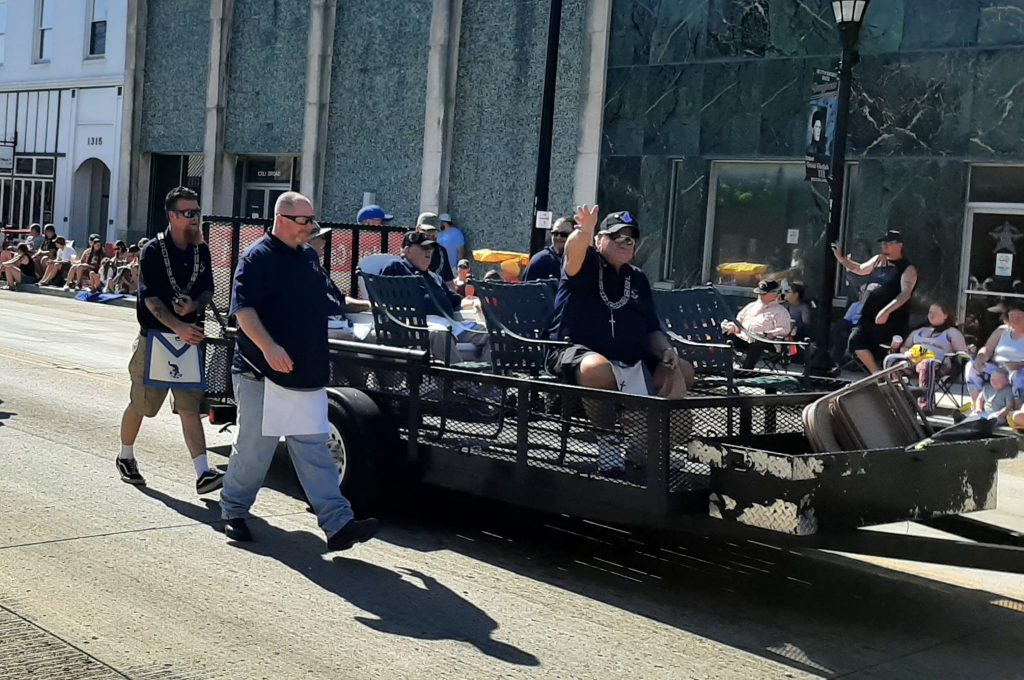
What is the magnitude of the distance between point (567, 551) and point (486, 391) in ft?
3.42

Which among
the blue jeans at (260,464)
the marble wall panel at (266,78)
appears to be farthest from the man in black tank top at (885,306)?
the marble wall panel at (266,78)

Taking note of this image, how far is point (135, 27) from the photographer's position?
33.6m

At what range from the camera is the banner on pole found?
51.1 feet

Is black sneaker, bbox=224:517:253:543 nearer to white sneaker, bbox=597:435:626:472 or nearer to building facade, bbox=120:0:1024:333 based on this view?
white sneaker, bbox=597:435:626:472

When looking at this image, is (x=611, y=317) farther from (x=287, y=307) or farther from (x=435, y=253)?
(x=435, y=253)

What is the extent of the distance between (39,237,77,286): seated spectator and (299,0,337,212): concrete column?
693 centimetres

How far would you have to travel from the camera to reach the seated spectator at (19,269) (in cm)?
3130

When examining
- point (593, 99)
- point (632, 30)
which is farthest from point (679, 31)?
point (593, 99)

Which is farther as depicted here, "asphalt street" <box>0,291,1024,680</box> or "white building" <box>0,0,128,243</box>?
"white building" <box>0,0,128,243</box>

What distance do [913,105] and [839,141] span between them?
3675 mm

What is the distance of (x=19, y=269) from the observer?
31.4m

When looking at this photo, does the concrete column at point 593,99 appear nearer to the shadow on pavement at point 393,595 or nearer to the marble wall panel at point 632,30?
the marble wall panel at point 632,30

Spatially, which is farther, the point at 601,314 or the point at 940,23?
the point at 940,23

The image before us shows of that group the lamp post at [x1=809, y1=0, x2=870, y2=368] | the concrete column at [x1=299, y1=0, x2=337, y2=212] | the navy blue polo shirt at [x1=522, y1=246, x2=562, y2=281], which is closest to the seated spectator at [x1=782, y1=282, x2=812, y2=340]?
the lamp post at [x1=809, y1=0, x2=870, y2=368]
